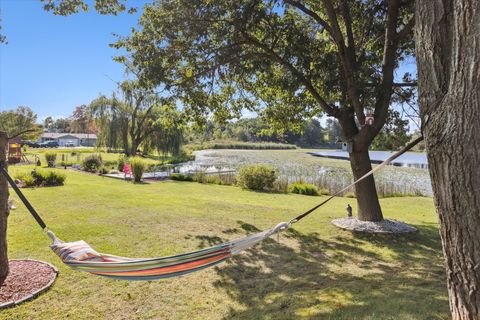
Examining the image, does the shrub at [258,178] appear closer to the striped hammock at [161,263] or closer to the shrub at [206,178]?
the shrub at [206,178]

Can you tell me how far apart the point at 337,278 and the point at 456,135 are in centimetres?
241

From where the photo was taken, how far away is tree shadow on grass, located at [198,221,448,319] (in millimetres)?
2625

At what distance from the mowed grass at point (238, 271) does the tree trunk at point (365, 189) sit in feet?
2.01

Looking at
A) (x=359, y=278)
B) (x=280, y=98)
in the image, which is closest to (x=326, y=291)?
(x=359, y=278)

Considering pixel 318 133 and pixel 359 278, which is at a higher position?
pixel 318 133

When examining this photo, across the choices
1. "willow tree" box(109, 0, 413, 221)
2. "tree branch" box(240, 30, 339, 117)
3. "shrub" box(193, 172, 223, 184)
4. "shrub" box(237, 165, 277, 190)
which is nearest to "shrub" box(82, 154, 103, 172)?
"shrub" box(193, 172, 223, 184)

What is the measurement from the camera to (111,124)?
21141mm

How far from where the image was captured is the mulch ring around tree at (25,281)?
286 cm

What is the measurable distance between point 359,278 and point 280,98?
16.7 feet

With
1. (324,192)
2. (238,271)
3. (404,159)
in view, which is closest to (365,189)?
(238,271)

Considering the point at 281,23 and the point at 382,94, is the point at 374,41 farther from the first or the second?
the point at 281,23

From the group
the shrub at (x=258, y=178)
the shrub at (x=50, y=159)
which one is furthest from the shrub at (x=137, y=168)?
the shrub at (x=50, y=159)

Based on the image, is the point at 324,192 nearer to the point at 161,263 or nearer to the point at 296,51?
the point at 296,51

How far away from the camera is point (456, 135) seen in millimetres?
1552
